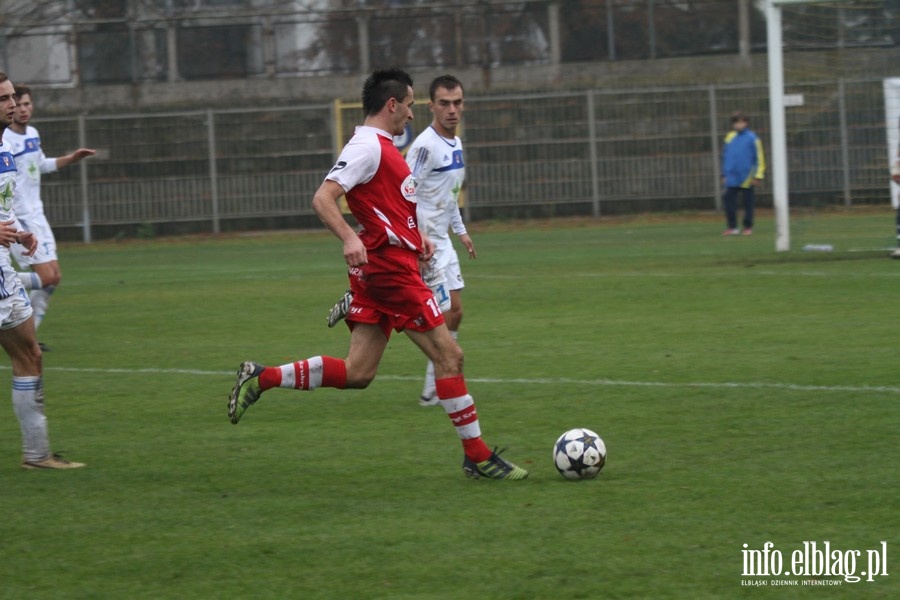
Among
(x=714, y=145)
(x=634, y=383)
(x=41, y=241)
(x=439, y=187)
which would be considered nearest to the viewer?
(x=439, y=187)

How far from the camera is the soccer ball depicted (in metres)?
6.30

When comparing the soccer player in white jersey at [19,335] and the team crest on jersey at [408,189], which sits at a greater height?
the team crest on jersey at [408,189]

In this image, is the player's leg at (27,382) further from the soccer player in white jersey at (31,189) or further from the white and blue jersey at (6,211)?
the soccer player in white jersey at (31,189)

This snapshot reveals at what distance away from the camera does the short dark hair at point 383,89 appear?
656 centimetres

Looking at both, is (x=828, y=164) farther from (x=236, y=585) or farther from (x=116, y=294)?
(x=236, y=585)

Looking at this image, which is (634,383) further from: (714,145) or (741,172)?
(714,145)

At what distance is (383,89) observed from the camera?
657 centimetres

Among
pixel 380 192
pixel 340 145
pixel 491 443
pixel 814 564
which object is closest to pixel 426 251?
pixel 380 192

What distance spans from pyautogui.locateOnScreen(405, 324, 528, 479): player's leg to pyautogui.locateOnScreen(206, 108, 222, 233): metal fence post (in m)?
23.3

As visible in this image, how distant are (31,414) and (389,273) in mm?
2118

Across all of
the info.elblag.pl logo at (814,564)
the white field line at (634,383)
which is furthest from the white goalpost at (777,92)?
the info.elblag.pl logo at (814,564)

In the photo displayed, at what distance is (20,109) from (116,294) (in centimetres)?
724

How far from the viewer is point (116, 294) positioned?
1695 centimetres

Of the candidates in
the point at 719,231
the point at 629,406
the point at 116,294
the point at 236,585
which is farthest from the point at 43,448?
the point at 719,231
